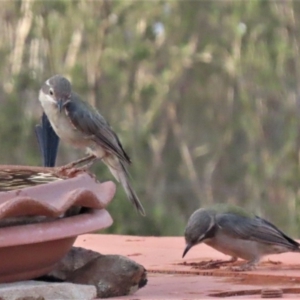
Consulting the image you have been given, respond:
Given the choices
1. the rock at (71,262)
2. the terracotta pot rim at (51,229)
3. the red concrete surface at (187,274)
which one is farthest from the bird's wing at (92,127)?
the terracotta pot rim at (51,229)

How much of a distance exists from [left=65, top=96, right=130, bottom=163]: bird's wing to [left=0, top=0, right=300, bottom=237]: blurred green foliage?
18.7ft

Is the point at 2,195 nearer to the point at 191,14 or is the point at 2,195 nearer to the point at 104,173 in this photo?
the point at 104,173

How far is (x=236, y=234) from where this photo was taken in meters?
5.81

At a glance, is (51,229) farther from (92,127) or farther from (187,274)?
(92,127)

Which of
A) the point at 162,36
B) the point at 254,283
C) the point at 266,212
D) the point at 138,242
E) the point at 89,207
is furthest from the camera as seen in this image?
the point at 162,36

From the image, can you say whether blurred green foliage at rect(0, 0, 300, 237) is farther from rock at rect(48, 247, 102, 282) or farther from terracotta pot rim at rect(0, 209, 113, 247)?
terracotta pot rim at rect(0, 209, 113, 247)

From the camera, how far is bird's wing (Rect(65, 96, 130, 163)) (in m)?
7.24

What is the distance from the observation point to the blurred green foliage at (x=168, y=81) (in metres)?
15.0

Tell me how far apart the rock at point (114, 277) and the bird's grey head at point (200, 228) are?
5.79 feet

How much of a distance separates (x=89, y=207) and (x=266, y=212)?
12.5 metres

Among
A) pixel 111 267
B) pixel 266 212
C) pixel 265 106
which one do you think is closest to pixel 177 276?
pixel 111 267

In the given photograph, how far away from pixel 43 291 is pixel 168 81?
13.8 metres

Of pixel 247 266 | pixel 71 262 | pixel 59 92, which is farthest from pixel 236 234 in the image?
pixel 71 262

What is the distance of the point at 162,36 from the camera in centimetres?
1803
